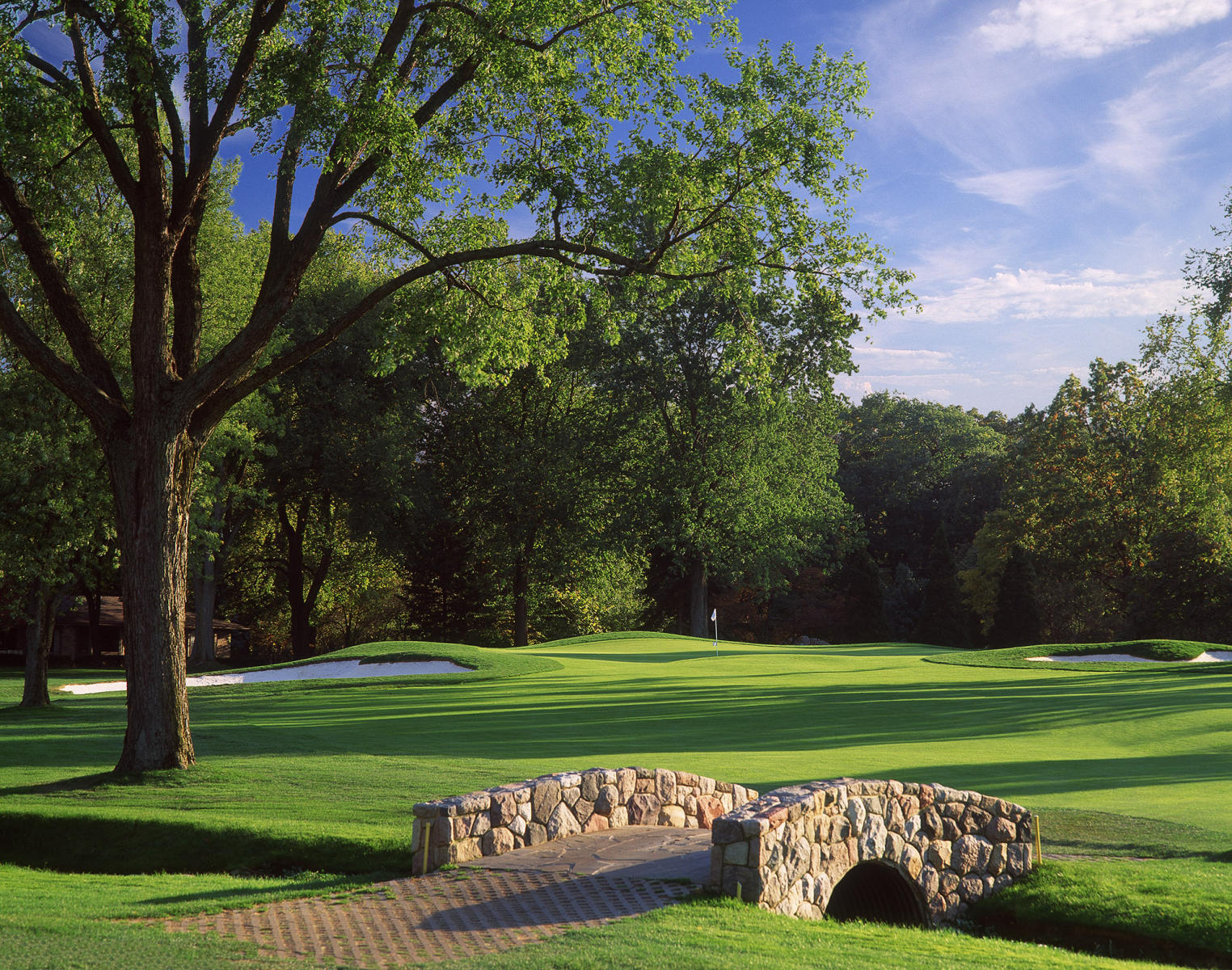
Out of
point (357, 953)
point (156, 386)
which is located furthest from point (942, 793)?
point (156, 386)

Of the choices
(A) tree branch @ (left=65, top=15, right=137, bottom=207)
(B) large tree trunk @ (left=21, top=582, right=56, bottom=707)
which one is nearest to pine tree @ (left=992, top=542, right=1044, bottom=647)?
(B) large tree trunk @ (left=21, top=582, right=56, bottom=707)

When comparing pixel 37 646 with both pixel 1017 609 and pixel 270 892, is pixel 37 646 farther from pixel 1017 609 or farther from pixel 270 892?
pixel 1017 609

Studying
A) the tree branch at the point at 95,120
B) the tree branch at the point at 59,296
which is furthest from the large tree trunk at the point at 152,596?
the tree branch at the point at 95,120

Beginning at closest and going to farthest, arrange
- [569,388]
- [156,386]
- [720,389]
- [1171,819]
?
[1171,819] < [156,386] < [720,389] < [569,388]

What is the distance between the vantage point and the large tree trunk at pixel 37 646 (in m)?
19.2

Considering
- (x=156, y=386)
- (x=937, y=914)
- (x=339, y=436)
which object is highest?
(x=339, y=436)

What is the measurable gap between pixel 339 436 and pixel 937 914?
29.9 metres

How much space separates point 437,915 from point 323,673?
64.3 feet

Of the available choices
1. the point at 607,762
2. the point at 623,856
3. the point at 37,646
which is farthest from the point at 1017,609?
the point at 623,856

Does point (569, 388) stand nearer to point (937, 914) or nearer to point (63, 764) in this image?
point (63, 764)

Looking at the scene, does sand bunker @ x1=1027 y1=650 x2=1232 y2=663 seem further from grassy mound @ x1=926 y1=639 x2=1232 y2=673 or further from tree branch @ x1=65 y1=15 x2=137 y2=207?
tree branch @ x1=65 y1=15 x2=137 y2=207

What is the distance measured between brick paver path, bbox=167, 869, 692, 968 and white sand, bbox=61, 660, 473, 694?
55.9ft

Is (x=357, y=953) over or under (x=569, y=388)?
under

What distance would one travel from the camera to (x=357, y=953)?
5973mm
